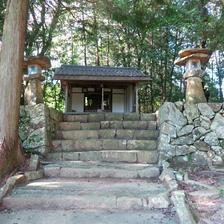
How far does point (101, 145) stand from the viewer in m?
6.22

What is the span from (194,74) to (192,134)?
129 centimetres

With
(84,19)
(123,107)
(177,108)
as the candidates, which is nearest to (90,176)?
(177,108)

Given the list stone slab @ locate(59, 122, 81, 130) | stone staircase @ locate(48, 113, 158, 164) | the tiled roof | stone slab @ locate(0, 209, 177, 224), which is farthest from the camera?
the tiled roof

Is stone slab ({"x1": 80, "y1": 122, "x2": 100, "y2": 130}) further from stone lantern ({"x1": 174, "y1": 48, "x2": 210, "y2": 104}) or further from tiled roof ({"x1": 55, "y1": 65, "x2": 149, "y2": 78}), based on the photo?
tiled roof ({"x1": 55, "y1": 65, "x2": 149, "y2": 78})

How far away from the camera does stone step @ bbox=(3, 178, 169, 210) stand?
3.80 metres

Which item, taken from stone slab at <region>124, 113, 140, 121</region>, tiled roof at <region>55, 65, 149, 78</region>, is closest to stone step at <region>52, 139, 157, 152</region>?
stone slab at <region>124, 113, 140, 121</region>

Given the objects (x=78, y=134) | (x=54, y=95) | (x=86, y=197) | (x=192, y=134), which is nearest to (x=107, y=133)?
(x=78, y=134)

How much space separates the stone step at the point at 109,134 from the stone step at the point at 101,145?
31cm

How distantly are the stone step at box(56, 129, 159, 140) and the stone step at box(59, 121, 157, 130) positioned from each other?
0.31 metres

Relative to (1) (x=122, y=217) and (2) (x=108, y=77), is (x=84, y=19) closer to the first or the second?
(2) (x=108, y=77)

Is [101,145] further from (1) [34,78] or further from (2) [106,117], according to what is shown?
(1) [34,78]

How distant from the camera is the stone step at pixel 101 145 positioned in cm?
616

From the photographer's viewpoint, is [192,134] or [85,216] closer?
[85,216]

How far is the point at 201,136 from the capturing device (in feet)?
19.2
